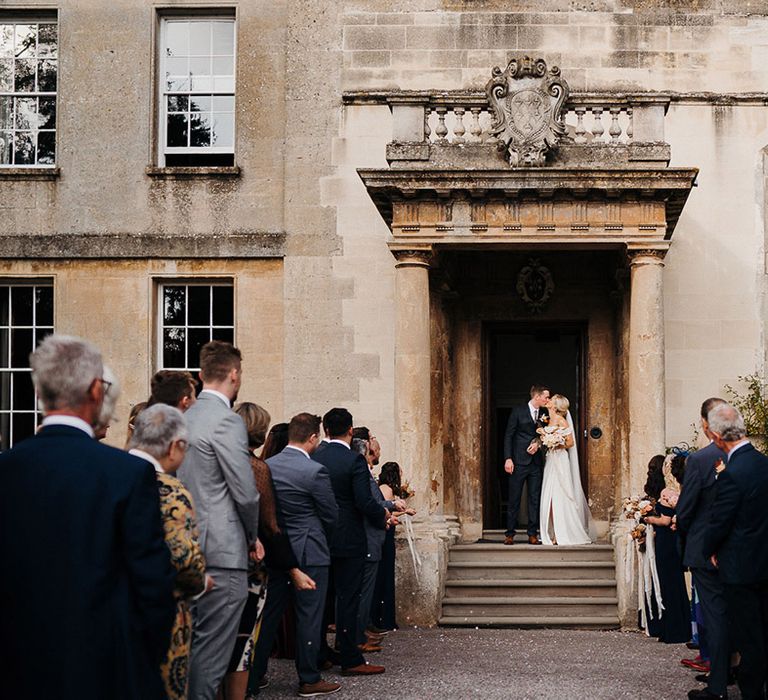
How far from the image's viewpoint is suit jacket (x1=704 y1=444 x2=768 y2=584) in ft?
27.2

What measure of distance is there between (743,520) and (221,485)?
11.5ft

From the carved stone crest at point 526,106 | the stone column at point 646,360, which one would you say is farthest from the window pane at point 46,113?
the stone column at point 646,360

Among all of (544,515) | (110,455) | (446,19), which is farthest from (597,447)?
(110,455)

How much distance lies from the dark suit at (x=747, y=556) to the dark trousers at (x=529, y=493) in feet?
22.4

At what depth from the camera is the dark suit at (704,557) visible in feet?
29.1

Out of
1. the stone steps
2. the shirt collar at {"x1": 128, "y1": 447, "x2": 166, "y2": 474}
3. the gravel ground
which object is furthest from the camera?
the stone steps

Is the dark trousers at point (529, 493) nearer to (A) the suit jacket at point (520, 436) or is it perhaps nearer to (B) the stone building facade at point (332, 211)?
(A) the suit jacket at point (520, 436)

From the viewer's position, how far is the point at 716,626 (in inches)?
351

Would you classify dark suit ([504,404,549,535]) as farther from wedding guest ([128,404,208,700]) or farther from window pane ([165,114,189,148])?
wedding guest ([128,404,208,700])

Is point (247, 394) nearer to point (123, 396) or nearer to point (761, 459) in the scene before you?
point (123, 396)

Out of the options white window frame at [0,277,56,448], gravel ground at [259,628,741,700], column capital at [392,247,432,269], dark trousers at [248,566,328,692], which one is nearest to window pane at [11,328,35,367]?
white window frame at [0,277,56,448]

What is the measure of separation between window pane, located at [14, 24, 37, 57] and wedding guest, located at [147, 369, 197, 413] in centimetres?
1147

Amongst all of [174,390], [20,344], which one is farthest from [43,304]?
[174,390]

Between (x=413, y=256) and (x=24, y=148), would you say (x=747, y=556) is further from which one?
(x=24, y=148)
